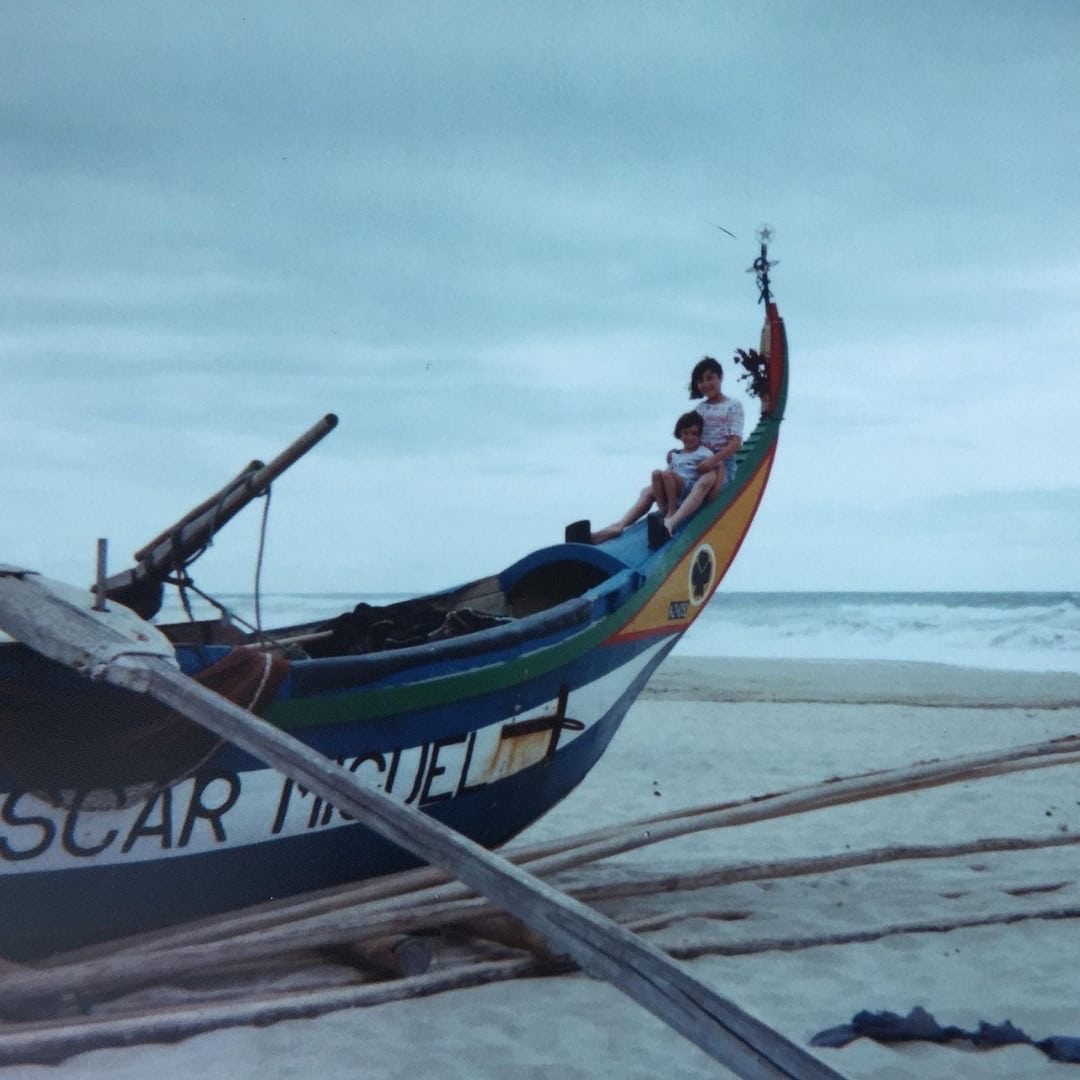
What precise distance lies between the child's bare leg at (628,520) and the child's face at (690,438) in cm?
29

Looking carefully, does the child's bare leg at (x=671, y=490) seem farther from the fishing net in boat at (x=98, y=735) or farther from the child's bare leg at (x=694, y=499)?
the fishing net in boat at (x=98, y=735)

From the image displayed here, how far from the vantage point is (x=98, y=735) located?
2652mm

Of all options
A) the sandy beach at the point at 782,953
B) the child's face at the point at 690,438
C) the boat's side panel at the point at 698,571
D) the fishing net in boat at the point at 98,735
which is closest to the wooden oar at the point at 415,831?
the sandy beach at the point at 782,953

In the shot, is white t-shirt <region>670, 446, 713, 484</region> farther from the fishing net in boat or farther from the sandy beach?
the fishing net in boat

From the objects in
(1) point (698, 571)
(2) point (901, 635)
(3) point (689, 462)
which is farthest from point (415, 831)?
(2) point (901, 635)

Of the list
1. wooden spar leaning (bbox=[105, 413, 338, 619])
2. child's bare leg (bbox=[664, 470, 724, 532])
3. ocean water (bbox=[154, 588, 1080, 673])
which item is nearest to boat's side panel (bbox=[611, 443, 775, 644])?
child's bare leg (bbox=[664, 470, 724, 532])

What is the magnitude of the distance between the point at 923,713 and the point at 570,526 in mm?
6496

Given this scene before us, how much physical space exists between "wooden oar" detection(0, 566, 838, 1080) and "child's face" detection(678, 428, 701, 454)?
3.36 metres

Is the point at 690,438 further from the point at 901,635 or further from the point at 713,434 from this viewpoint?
the point at 901,635

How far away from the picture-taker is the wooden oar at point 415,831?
1.61m

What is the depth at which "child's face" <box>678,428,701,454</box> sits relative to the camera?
18.0 ft

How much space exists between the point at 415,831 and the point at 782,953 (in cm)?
187

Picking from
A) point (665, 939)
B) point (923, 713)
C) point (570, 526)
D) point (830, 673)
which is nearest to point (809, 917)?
point (665, 939)

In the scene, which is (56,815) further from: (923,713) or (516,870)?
(923,713)
